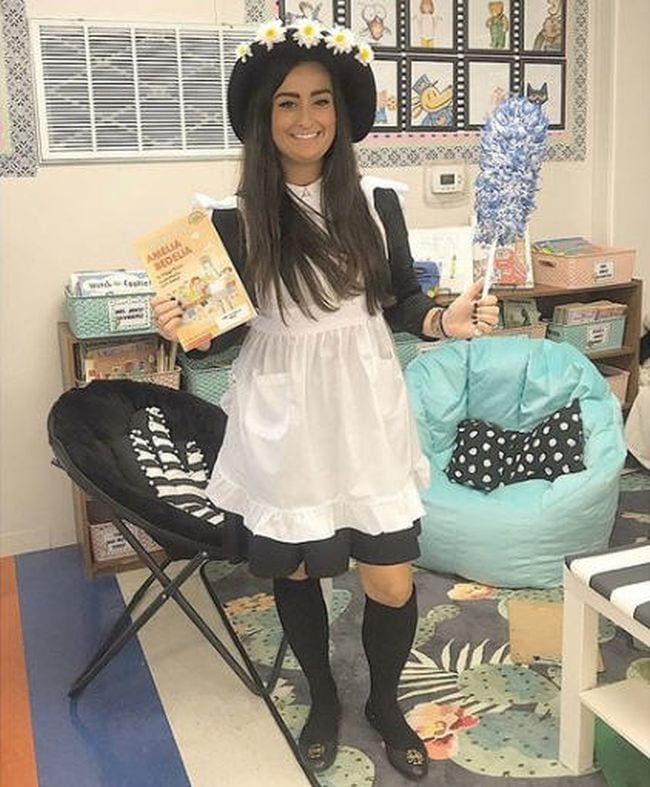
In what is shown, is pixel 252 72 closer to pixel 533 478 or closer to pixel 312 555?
pixel 312 555

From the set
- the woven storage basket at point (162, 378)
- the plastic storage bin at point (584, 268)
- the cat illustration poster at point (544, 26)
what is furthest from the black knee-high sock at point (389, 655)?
the cat illustration poster at point (544, 26)

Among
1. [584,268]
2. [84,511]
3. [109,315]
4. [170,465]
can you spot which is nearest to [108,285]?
[109,315]

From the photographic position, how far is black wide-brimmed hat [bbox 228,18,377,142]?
1668 mm

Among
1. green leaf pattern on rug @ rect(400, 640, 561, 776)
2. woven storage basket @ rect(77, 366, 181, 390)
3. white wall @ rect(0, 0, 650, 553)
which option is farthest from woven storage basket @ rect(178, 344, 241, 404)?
green leaf pattern on rug @ rect(400, 640, 561, 776)

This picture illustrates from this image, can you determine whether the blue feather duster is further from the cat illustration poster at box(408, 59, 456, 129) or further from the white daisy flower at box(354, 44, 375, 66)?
the cat illustration poster at box(408, 59, 456, 129)

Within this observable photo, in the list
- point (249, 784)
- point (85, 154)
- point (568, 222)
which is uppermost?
point (85, 154)

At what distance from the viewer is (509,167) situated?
5.63ft

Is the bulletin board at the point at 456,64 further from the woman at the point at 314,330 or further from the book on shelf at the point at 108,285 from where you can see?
the woman at the point at 314,330

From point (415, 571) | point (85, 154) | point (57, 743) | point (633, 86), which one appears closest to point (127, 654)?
point (57, 743)

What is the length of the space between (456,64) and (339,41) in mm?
1914

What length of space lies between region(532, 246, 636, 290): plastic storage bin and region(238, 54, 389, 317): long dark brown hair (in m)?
1.91

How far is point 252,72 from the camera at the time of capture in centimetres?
171

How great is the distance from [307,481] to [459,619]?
3.39ft

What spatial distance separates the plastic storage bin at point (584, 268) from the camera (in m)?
3.51
